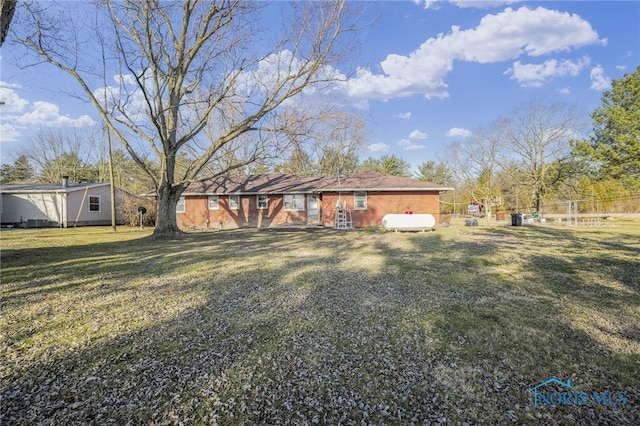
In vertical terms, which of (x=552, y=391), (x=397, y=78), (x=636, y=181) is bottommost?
(x=552, y=391)

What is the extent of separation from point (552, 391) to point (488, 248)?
795cm

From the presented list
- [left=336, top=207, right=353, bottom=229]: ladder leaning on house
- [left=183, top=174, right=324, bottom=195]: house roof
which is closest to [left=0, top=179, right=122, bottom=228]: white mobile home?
[left=183, top=174, right=324, bottom=195]: house roof

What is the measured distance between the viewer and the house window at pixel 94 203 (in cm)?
2220

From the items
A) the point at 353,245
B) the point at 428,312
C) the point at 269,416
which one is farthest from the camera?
the point at 353,245

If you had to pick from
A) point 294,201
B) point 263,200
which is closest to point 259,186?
point 263,200

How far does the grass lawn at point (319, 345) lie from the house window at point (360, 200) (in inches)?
501

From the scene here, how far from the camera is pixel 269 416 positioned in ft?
7.36

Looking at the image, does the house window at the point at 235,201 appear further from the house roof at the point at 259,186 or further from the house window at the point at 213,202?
the house window at the point at 213,202

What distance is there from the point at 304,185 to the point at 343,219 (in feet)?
12.3

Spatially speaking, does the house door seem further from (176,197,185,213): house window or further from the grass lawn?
the grass lawn

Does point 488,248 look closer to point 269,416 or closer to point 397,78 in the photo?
point 269,416

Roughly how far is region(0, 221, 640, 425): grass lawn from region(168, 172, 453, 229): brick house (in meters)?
12.5

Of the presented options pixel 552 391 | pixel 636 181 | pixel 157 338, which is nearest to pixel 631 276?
pixel 552 391

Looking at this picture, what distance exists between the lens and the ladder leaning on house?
18.5 meters
